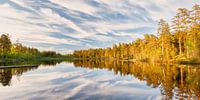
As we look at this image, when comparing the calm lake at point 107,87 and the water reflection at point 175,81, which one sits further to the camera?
the calm lake at point 107,87

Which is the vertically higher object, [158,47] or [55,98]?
[158,47]

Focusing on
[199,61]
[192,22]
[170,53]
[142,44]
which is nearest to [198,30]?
[192,22]

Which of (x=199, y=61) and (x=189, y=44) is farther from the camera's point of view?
(x=189, y=44)

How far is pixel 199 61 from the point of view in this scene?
218 ft

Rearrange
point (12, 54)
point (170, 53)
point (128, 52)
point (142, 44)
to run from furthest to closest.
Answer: point (128, 52), point (142, 44), point (12, 54), point (170, 53)

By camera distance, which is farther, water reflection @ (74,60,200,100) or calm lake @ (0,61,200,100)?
calm lake @ (0,61,200,100)

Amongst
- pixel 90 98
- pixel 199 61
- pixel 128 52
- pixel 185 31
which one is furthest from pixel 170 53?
pixel 128 52

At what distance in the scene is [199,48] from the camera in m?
69.5

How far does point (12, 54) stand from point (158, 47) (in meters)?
75.7

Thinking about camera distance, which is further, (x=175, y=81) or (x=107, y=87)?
(x=175, y=81)

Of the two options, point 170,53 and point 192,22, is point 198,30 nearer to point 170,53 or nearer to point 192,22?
point 192,22

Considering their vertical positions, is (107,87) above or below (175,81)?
below

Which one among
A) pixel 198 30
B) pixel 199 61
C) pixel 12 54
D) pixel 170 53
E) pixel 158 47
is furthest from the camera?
pixel 12 54

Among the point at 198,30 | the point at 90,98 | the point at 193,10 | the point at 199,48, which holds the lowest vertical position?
the point at 90,98
